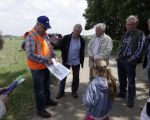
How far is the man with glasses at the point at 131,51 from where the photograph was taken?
8.73m

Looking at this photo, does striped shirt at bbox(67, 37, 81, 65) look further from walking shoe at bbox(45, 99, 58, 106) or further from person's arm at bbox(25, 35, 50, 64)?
person's arm at bbox(25, 35, 50, 64)

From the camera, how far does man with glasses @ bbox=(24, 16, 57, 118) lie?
7641 millimetres

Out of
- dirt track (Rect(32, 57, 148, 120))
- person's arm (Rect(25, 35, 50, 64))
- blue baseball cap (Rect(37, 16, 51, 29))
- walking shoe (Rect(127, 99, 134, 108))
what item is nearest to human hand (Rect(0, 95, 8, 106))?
person's arm (Rect(25, 35, 50, 64))

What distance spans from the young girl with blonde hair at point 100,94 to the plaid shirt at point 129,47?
303cm

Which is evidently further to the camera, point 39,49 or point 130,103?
point 130,103

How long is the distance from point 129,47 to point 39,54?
239 cm

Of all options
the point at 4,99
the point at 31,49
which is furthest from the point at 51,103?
the point at 4,99

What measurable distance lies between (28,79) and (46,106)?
11.5 feet

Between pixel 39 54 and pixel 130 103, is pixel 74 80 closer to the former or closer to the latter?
pixel 130 103

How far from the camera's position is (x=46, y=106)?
8.88 metres

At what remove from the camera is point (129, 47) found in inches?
351

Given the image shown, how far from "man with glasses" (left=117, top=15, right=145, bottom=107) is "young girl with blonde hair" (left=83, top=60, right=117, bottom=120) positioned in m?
3.07

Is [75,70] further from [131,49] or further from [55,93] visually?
[131,49]

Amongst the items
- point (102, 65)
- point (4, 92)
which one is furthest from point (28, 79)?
point (4, 92)
